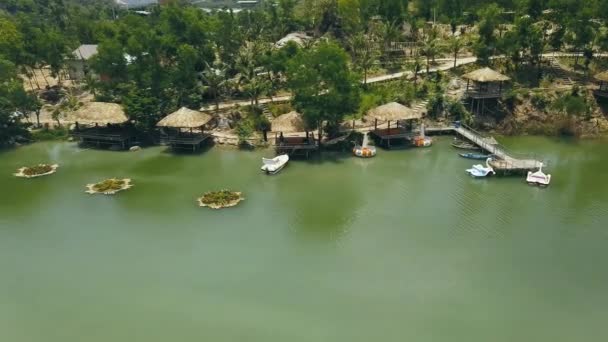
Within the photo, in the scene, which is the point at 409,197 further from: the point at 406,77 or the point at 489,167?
the point at 406,77

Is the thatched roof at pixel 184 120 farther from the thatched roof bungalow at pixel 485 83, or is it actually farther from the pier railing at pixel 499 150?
the thatched roof bungalow at pixel 485 83

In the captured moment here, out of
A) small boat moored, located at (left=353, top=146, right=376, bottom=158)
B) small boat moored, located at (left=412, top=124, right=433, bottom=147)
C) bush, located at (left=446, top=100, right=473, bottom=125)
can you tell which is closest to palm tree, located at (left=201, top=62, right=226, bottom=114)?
small boat moored, located at (left=353, top=146, right=376, bottom=158)

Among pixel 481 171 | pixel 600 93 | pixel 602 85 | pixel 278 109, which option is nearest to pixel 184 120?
pixel 278 109

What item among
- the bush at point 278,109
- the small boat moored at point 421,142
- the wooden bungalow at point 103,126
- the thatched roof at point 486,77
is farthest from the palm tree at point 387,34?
the wooden bungalow at point 103,126

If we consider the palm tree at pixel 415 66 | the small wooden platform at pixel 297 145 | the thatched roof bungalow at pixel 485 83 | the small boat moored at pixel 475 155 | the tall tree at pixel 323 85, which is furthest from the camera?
the palm tree at pixel 415 66

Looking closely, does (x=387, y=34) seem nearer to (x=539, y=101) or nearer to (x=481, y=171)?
(x=539, y=101)

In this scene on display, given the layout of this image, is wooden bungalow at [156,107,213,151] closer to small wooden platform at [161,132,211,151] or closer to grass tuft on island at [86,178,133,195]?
small wooden platform at [161,132,211,151]

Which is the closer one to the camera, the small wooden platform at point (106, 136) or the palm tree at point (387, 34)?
the small wooden platform at point (106, 136)
